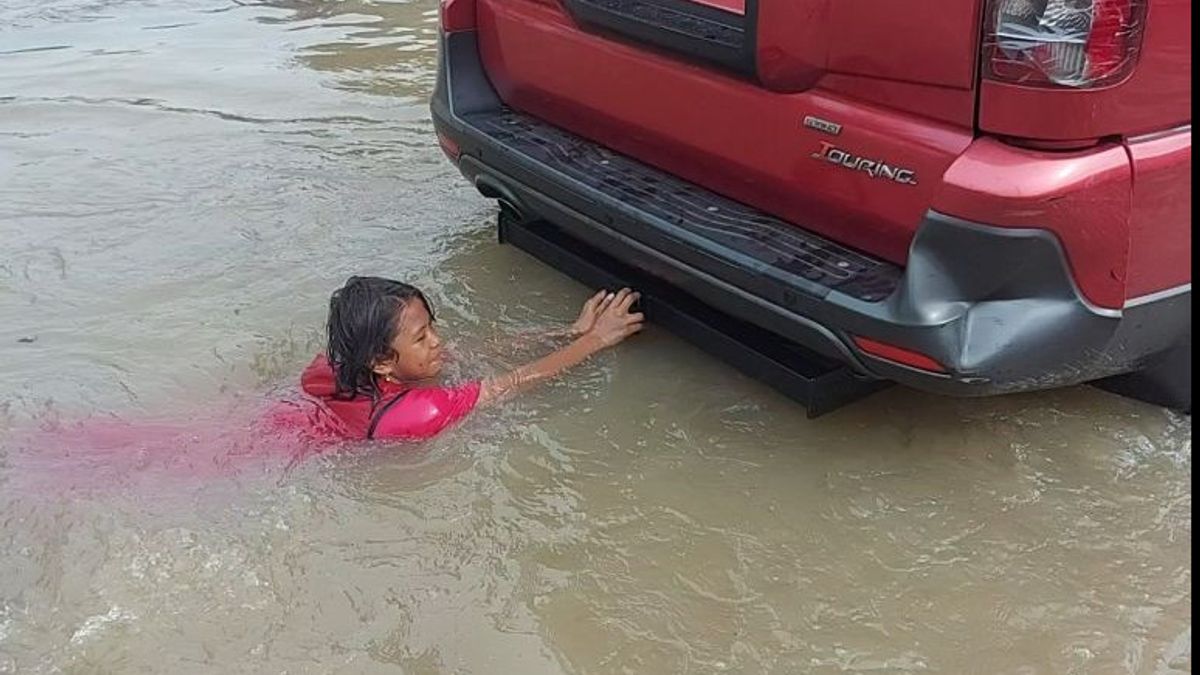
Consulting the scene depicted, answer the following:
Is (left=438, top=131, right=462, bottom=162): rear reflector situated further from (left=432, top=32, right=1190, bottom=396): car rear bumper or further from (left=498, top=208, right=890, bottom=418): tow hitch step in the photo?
(left=432, top=32, right=1190, bottom=396): car rear bumper

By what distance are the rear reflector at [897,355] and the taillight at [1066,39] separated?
0.59 m

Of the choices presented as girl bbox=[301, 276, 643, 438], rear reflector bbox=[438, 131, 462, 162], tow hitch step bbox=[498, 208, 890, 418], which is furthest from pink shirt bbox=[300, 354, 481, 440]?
rear reflector bbox=[438, 131, 462, 162]

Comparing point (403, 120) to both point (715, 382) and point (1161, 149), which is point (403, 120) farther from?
point (1161, 149)

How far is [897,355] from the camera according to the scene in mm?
2807

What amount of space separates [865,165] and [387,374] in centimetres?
141

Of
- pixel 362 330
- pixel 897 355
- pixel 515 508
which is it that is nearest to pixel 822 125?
pixel 897 355

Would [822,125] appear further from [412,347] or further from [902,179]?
[412,347]

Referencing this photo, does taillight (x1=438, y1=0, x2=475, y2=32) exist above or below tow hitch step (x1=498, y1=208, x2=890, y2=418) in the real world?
above

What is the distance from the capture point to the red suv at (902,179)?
2.61 meters

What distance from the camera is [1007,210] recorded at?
260cm

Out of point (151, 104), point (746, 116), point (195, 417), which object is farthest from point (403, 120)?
point (746, 116)

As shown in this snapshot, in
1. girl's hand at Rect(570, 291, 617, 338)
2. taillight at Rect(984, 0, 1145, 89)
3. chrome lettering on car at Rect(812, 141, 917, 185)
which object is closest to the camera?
taillight at Rect(984, 0, 1145, 89)

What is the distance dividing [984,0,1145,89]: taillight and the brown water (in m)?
1.07

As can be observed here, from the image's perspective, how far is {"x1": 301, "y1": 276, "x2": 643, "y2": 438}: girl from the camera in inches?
137
